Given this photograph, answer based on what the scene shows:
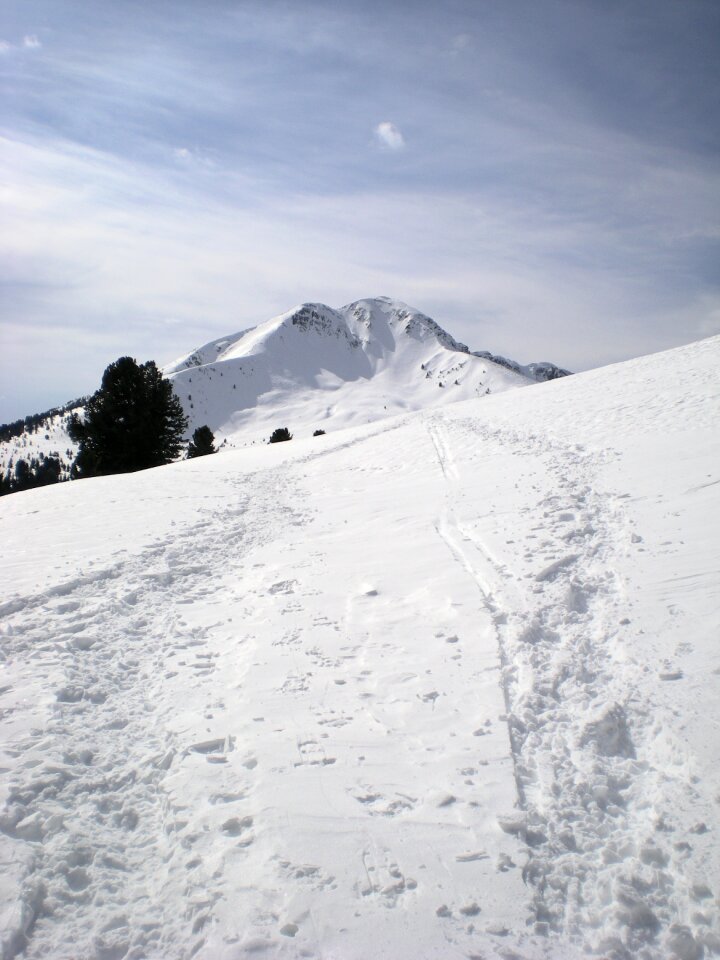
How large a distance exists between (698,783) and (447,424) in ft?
77.7

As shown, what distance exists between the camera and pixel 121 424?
32.7 m

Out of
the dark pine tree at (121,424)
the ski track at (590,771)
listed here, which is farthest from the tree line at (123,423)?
the ski track at (590,771)

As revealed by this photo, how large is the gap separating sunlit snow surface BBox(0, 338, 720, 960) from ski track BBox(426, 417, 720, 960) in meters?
0.02

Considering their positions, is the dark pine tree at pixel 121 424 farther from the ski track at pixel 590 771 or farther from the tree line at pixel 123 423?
the ski track at pixel 590 771

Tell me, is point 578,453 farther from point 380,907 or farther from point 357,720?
point 380,907

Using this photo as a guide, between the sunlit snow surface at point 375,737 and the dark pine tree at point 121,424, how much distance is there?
21.7m

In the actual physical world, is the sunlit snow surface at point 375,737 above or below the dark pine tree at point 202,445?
below

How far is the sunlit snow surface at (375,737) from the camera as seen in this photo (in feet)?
12.0

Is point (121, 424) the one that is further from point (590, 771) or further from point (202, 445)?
point (590, 771)

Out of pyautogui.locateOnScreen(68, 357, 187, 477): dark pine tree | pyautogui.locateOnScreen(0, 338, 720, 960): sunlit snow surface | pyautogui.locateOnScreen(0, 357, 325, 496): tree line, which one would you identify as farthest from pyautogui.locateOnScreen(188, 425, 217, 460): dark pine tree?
pyautogui.locateOnScreen(0, 338, 720, 960): sunlit snow surface

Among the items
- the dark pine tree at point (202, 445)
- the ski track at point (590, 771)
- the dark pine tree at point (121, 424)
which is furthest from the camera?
the dark pine tree at point (202, 445)

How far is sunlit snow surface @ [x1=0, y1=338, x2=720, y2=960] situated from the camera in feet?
12.0

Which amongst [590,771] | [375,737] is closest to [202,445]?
[375,737]

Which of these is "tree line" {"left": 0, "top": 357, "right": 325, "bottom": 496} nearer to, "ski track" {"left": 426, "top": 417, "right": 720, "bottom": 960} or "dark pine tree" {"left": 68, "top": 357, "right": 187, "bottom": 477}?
"dark pine tree" {"left": 68, "top": 357, "right": 187, "bottom": 477}
